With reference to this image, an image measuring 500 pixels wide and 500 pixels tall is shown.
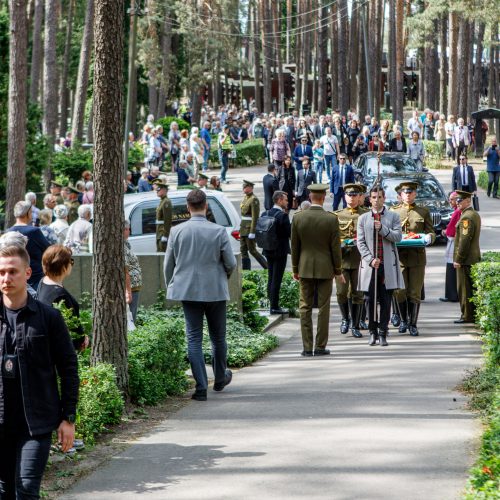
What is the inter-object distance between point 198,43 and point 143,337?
48412 millimetres

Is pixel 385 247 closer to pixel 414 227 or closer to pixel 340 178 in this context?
pixel 414 227

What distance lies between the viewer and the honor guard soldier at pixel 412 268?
14.1m

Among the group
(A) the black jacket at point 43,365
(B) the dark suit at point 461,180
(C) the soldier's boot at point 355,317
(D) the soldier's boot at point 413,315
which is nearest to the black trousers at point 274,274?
(C) the soldier's boot at point 355,317

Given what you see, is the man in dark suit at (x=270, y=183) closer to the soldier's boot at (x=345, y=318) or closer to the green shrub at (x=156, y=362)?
the soldier's boot at (x=345, y=318)

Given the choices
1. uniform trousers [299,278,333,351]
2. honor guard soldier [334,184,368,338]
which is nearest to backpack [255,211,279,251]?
honor guard soldier [334,184,368,338]

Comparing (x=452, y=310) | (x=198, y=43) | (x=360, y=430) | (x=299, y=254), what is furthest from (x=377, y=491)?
(x=198, y=43)

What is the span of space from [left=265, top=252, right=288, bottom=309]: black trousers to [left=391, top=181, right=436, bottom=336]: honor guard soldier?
1773 millimetres

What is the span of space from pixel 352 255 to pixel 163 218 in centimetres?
497

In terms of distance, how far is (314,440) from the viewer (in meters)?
7.63

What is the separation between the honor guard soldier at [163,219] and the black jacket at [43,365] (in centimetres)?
1252

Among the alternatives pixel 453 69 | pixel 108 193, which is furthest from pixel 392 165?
pixel 453 69

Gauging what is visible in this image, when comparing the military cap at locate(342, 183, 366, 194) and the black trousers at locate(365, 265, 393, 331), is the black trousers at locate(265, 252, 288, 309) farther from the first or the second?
Answer: the black trousers at locate(365, 265, 393, 331)

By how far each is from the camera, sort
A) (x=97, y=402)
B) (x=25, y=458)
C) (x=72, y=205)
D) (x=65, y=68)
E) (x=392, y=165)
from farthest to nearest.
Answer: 1. (x=65, y=68)
2. (x=392, y=165)
3. (x=72, y=205)
4. (x=97, y=402)
5. (x=25, y=458)

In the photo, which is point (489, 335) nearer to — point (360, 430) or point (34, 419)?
point (360, 430)
